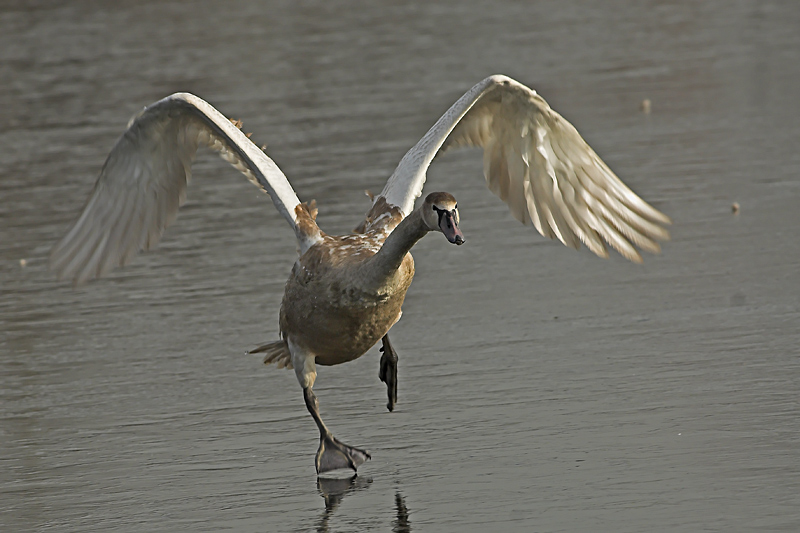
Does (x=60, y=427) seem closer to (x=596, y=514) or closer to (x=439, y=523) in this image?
(x=439, y=523)

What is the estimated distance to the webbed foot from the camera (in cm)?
651

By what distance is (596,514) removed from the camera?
5594 millimetres

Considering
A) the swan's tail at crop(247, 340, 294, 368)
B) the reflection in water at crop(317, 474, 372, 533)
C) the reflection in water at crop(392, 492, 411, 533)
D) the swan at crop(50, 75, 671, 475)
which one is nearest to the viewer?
the reflection in water at crop(392, 492, 411, 533)

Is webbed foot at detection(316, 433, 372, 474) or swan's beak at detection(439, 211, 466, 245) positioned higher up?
swan's beak at detection(439, 211, 466, 245)

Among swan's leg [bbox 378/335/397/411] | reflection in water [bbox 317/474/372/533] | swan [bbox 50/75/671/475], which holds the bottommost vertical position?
reflection in water [bbox 317/474/372/533]

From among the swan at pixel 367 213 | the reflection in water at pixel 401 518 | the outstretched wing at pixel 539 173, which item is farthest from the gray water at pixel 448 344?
the outstretched wing at pixel 539 173

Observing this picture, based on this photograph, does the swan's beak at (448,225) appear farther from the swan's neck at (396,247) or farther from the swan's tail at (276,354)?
the swan's tail at (276,354)

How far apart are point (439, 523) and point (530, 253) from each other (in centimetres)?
451

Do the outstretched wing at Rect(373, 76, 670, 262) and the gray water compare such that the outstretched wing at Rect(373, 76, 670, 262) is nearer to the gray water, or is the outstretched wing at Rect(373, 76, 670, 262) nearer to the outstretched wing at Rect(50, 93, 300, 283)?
the gray water

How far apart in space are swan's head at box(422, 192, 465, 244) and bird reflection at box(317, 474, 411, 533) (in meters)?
1.19

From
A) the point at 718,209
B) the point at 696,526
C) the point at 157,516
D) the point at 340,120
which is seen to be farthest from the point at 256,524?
the point at 340,120

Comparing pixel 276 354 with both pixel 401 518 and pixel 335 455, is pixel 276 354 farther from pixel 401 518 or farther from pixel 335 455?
pixel 401 518

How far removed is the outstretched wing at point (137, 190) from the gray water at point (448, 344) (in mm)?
714

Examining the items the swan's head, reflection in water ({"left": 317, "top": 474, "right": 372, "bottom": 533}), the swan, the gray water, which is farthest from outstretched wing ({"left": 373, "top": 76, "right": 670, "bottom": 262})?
reflection in water ({"left": 317, "top": 474, "right": 372, "bottom": 533})
